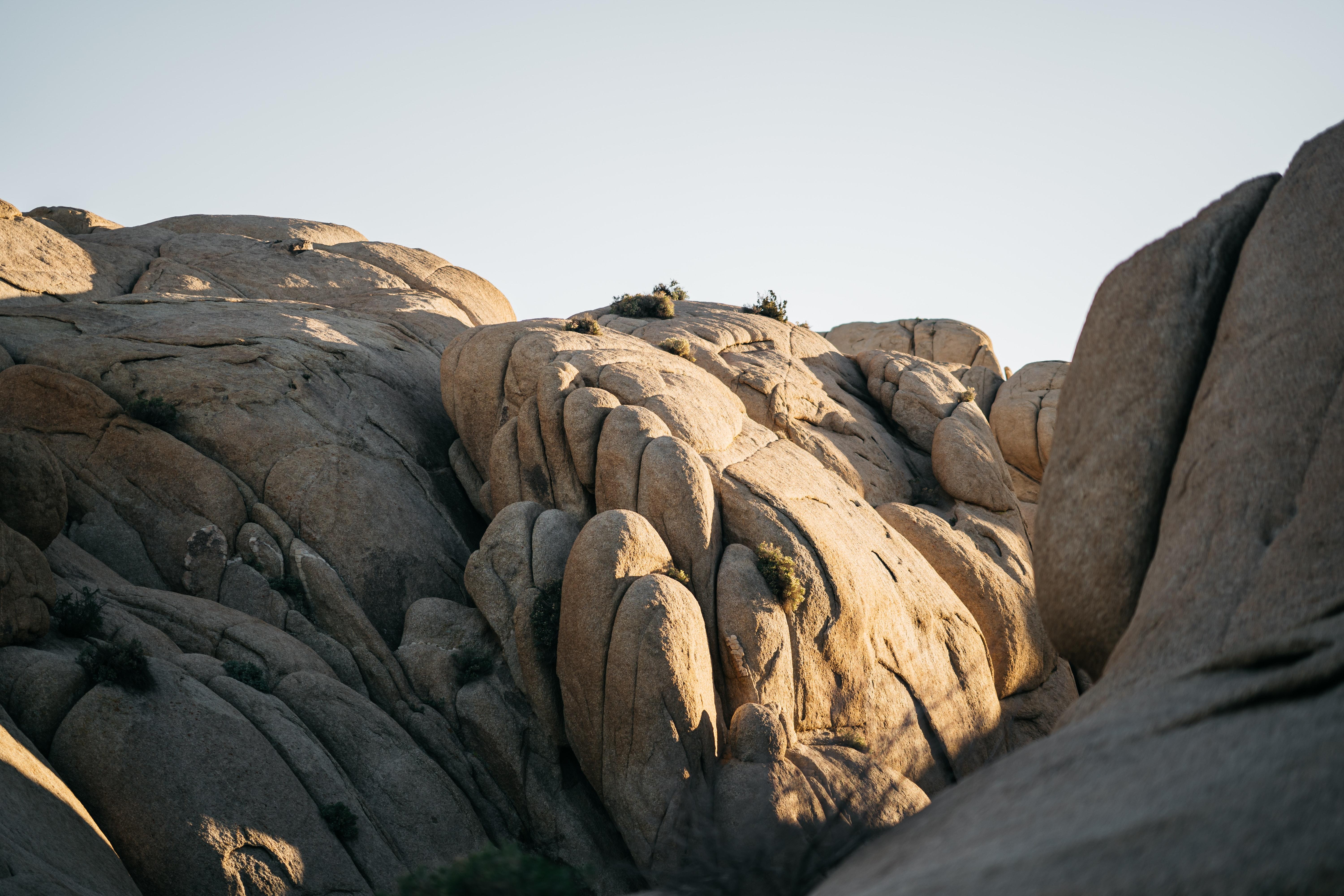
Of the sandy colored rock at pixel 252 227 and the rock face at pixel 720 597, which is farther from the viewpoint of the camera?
the sandy colored rock at pixel 252 227

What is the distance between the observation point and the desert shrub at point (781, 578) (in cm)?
2102

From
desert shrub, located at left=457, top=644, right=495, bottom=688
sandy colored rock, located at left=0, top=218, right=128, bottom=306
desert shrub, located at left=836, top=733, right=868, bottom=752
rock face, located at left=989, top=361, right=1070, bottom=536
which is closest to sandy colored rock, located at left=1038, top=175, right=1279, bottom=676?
desert shrub, located at left=836, top=733, right=868, bottom=752

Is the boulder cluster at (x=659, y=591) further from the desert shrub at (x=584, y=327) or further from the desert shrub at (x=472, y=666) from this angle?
the desert shrub at (x=584, y=327)

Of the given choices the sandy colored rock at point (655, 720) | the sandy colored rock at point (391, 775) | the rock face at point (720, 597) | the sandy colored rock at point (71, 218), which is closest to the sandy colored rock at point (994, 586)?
the rock face at point (720, 597)

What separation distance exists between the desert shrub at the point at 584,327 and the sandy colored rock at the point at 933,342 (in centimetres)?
2835

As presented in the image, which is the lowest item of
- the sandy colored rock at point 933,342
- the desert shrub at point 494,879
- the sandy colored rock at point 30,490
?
the desert shrub at point 494,879

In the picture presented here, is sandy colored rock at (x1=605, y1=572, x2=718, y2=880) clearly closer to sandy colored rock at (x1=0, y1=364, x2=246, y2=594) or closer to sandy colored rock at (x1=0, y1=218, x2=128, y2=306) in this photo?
sandy colored rock at (x1=0, y1=364, x2=246, y2=594)

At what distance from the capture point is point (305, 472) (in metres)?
24.6

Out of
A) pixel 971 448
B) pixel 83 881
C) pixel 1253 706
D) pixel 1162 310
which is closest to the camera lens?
pixel 1253 706

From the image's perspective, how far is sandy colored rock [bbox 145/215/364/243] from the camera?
4344 cm

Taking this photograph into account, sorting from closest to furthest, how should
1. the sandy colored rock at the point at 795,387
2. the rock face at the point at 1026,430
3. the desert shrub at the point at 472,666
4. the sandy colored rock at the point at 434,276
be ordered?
the desert shrub at the point at 472,666 < the sandy colored rock at the point at 795,387 < the sandy colored rock at the point at 434,276 < the rock face at the point at 1026,430

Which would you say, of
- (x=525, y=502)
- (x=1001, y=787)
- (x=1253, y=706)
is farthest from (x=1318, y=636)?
(x=525, y=502)

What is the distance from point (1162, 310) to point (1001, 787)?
7150 millimetres

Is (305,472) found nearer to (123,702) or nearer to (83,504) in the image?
(83,504)
